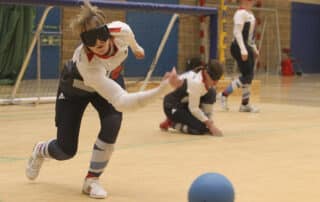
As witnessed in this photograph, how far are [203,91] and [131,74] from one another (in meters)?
6.22

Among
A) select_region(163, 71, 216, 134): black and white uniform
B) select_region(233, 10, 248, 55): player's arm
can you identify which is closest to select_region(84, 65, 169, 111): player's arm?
select_region(163, 71, 216, 134): black and white uniform

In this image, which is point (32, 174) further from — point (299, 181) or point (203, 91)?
point (203, 91)

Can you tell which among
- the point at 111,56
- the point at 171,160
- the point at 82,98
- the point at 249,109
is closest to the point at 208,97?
the point at 171,160

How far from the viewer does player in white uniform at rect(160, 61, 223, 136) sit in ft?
→ 18.7

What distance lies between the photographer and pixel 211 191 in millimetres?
2848

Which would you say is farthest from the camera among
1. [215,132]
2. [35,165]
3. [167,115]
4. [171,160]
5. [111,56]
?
[167,115]

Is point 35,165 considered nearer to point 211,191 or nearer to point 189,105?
point 211,191

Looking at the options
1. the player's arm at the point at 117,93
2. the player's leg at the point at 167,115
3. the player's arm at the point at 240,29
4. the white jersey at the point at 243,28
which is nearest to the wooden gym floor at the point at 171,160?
the player's leg at the point at 167,115

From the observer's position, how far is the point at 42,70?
11.8 m

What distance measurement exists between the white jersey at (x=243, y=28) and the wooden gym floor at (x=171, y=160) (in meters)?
0.92

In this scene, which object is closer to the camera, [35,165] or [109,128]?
[109,128]

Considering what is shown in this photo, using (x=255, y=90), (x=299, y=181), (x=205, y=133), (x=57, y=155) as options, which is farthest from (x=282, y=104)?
(x=57, y=155)

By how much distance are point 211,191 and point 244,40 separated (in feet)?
17.7

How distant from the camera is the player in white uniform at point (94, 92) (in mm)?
3242
